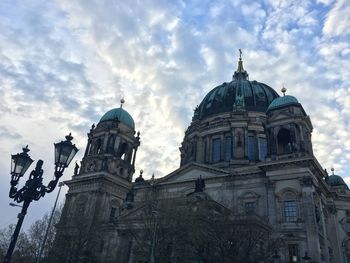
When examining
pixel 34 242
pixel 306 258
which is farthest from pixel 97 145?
pixel 306 258

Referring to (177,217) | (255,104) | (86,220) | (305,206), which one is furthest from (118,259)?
(255,104)

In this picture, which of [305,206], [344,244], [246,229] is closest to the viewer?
[246,229]

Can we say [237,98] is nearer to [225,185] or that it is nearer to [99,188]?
[225,185]

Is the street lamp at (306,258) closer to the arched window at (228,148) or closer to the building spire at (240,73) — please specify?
the arched window at (228,148)

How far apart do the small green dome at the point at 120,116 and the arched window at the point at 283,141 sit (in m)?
22.3

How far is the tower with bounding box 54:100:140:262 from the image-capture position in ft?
118

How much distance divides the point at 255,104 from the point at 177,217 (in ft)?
94.0

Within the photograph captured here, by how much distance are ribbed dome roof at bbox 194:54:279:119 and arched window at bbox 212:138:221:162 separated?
5.23 metres

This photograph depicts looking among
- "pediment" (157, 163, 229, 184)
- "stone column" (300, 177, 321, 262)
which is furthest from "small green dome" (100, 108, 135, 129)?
"stone column" (300, 177, 321, 262)

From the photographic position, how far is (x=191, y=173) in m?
40.7

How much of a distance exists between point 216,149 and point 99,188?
17032 mm

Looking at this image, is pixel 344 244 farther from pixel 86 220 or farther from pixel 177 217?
pixel 86 220

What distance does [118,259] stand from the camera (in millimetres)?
33656

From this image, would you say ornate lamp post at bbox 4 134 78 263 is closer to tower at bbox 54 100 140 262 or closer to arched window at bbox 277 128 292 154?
tower at bbox 54 100 140 262
